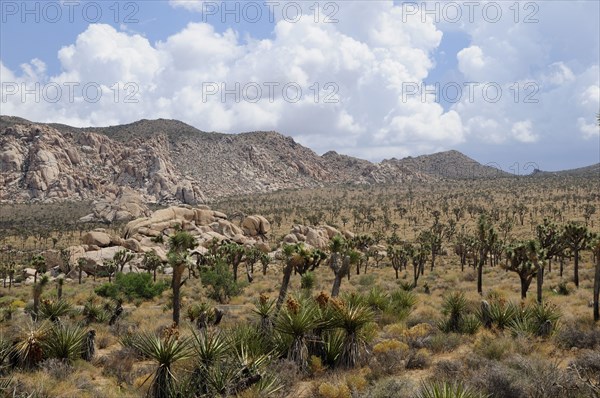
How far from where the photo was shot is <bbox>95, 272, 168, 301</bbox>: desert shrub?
35.7m

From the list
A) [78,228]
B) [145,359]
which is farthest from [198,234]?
[145,359]

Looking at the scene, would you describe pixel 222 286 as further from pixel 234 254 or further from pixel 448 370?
pixel 448 370

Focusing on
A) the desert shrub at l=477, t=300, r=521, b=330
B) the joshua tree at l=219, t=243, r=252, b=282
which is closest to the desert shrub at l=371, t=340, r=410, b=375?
the desert shrub at l=477, t=300, r=521, b=330

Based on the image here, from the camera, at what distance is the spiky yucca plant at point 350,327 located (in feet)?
42.5

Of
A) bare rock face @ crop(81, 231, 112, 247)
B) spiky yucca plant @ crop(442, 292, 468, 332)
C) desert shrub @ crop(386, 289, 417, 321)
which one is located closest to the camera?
spiky yucca plant @ crop(442, 292, 468, 332)

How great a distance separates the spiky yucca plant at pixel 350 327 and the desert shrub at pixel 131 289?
26685 millimetres

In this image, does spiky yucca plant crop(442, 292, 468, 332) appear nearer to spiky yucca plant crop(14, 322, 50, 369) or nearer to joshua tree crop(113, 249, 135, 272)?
spiky yucca plant crop(14, 322, 50, 369)

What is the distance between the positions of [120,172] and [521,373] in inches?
7752

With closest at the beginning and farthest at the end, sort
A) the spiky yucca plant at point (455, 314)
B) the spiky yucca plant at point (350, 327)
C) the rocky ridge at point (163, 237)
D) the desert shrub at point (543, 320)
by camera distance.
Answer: the spiky yucca plant at point (350, 327)
the desert shrub at point (543, 320)
the spiky yucca plant at point (455, 314)
the rocky ridge at point (163, 237)

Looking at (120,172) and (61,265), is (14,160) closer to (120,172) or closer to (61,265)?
(120,172)

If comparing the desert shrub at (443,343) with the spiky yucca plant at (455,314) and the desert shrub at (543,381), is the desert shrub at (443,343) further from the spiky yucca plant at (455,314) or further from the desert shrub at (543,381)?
the desert shrub at (543,381)

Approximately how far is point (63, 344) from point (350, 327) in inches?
352

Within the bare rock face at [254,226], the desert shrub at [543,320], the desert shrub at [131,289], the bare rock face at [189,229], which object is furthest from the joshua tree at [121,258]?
the desert shrub at [543,320]

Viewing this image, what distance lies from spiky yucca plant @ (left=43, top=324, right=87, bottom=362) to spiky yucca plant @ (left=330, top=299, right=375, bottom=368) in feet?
27.1
